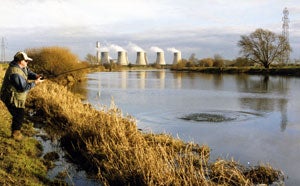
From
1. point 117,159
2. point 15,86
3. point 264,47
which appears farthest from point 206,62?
point 117,159

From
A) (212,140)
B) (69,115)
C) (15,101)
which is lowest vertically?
(212,140)

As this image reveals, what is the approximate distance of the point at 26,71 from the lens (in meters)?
7.98

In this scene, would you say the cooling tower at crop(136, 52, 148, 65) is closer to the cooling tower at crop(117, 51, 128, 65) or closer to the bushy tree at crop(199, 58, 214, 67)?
the cooling tower at crop(117, 51, 128, 65)

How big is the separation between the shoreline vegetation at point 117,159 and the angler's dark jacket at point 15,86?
0.88 meters

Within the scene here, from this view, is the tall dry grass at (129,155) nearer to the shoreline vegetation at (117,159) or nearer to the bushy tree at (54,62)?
the shoreline vegetation at (117,159)

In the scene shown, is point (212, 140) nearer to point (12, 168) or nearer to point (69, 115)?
point (69, 115)

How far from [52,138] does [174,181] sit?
17.6 ft

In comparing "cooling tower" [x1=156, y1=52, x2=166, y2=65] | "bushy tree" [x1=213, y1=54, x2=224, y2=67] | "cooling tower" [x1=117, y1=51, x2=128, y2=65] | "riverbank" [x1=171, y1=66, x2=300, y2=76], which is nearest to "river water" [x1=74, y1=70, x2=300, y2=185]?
"riverbank" [x1=171, y1=66, x2=300, y2=76]

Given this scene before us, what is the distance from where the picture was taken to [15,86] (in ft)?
25.0

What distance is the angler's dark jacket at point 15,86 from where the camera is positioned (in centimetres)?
755

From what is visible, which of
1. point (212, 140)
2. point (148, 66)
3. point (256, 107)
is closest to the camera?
point (212, 140)

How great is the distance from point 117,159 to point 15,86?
273 cm

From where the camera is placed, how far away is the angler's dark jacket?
24.8 ft

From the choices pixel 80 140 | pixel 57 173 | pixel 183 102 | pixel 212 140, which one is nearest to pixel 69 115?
pixel 80 140
